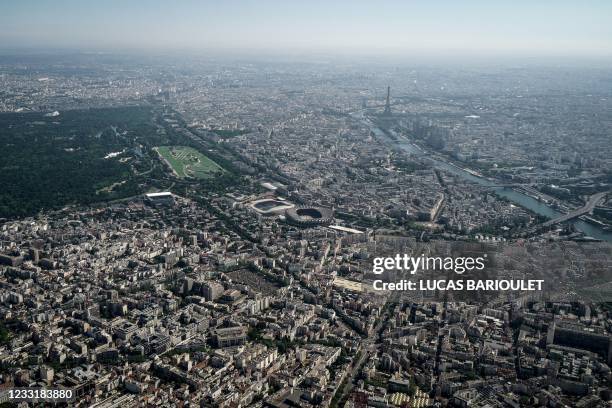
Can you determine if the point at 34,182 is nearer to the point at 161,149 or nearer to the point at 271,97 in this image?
the point at 161,149

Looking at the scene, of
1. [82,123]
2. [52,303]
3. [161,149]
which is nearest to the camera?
[52,303]

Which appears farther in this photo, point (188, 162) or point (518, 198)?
point (188, 162)

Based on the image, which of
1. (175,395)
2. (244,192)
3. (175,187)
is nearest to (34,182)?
(175,187)

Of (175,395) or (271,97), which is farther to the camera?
(271,97)

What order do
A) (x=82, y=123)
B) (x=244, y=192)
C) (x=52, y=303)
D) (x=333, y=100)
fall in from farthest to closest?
1. (x=333, y=100)
2. (x=82, y=123)
3. (x=244, y=192)
4. (x=52, y=303)

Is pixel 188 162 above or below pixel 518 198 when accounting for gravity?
above
